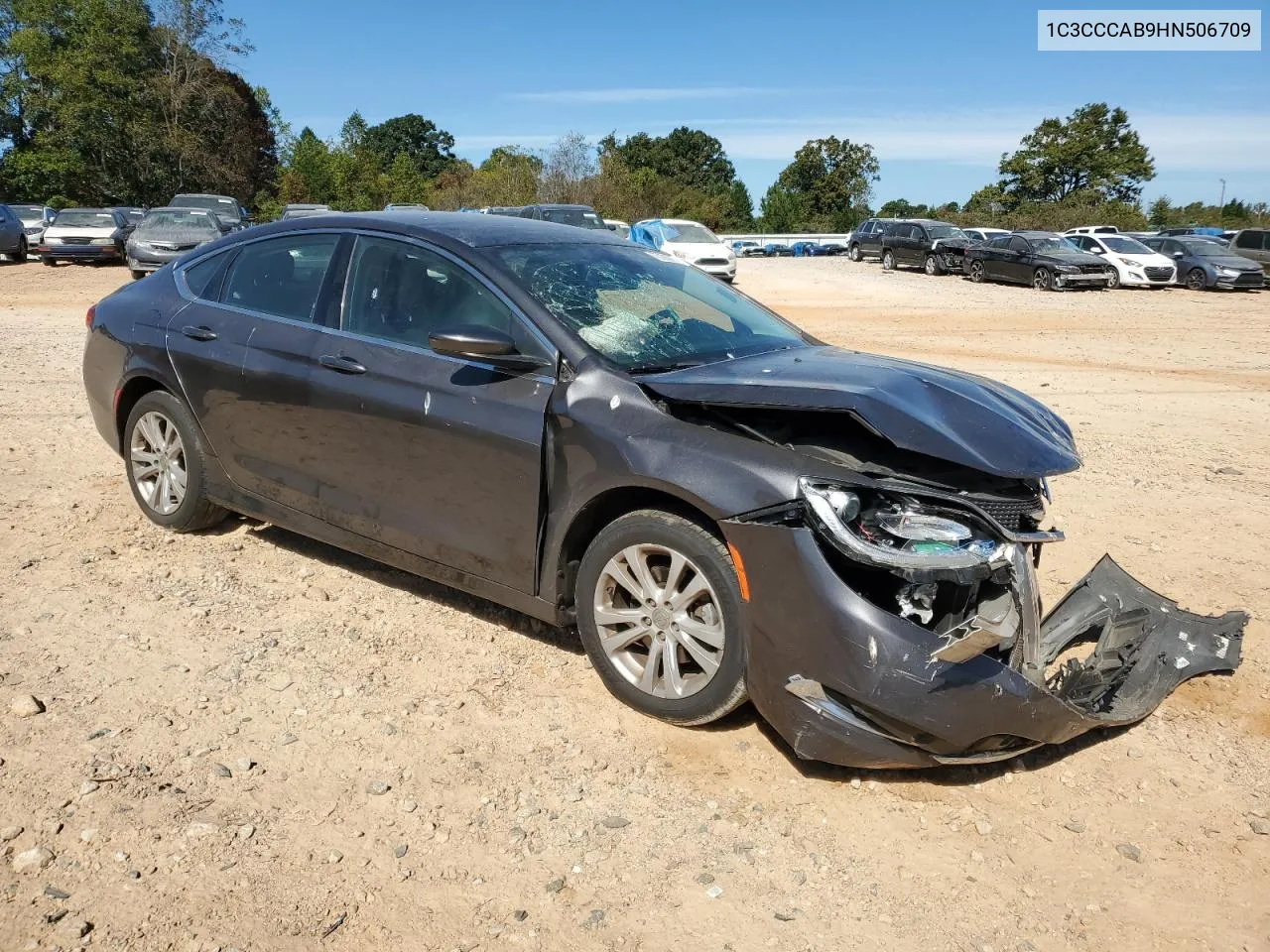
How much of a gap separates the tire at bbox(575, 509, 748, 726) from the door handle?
1334mm

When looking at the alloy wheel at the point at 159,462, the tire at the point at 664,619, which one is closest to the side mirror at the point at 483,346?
the tire at the point at 664,619

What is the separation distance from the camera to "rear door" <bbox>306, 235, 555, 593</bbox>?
396 centimetres

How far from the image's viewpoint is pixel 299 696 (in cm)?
396

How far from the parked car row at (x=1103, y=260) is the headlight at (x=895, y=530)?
1031 inches

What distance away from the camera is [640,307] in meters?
4.38

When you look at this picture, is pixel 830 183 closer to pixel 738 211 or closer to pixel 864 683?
pixel 738 211

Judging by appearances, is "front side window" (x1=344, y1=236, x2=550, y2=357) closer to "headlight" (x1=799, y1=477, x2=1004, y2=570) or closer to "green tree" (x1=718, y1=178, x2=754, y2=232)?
"headlight" (x1=799, y1=477, x2=1004, y2=570)

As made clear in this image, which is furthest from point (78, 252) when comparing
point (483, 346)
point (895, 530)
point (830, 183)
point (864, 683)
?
point (830, 183)

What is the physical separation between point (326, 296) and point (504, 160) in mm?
50385

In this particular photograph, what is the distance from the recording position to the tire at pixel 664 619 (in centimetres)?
347

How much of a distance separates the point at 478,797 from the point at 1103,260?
28497 mm

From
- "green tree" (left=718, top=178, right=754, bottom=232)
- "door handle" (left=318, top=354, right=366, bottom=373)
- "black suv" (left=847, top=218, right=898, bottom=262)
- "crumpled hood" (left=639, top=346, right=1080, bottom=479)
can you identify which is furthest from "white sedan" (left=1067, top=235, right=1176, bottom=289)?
"green tree" (left=718, top=178, right=754, bottom=232)

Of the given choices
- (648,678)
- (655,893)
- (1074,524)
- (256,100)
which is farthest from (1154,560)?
(256,100)

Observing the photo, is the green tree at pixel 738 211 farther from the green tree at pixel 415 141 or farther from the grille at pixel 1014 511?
the grille at pixel 1014 511
